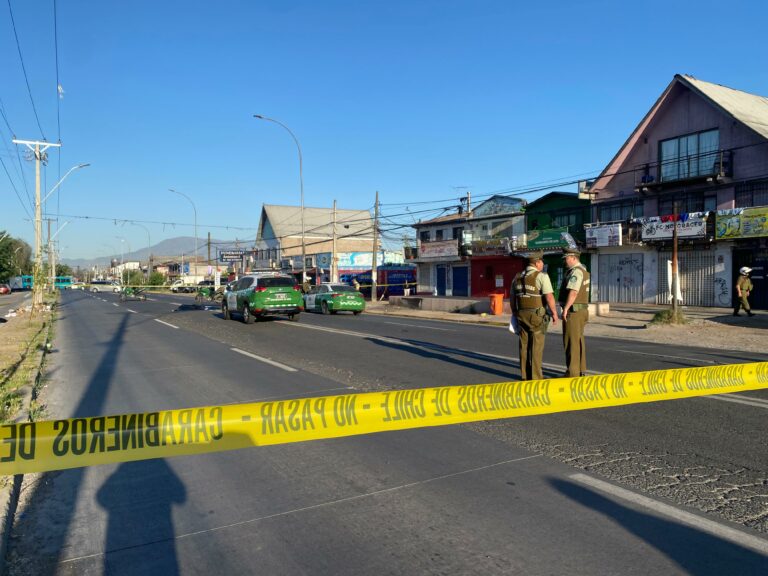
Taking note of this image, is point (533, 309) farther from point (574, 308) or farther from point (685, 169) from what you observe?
point (685, 169)

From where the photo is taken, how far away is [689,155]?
28516 millimetres

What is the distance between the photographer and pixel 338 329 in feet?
58.7

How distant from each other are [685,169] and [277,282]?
20967 millimetres

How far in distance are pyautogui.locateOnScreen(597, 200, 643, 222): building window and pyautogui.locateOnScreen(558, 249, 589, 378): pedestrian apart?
2615cm

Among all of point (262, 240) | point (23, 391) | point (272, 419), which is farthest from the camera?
point (262, 240)

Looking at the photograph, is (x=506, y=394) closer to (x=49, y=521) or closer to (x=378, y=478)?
(x=378, y=478)

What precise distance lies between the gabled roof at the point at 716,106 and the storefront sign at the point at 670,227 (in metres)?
3.51

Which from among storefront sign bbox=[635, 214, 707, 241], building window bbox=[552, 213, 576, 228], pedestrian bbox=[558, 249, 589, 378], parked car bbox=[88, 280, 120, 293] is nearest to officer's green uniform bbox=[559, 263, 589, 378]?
pedestrian bbox=[558, 249, 589, 378]

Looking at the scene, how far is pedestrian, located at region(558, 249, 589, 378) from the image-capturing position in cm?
760

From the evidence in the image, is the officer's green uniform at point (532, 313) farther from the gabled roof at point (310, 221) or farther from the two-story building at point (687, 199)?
the gabled roof at point (310, 221)

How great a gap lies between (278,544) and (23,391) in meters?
6.52

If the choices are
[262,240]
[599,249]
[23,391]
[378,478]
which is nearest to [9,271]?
[262,240]

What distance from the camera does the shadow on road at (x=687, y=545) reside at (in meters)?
3.14

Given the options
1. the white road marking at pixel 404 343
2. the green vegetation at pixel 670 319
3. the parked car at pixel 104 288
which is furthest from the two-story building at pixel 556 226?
the parked car at pixel 104 288
